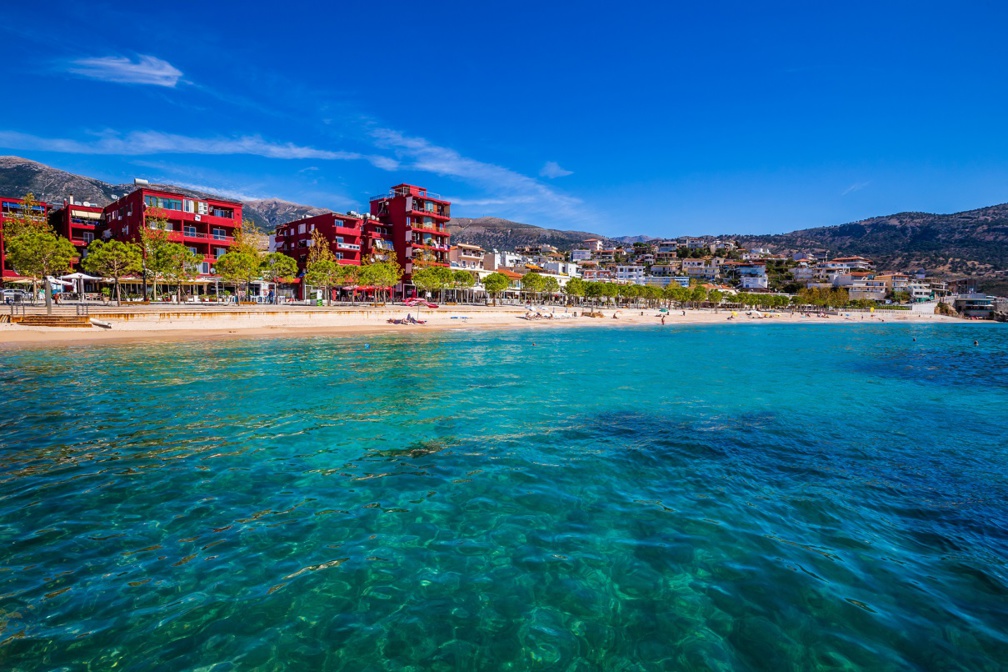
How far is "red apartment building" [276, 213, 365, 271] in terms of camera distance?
79.9 metres

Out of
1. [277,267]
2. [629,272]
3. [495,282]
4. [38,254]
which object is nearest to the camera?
[38,254]

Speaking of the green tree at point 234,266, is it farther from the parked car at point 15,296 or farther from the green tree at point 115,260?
the parked car at point 15,296

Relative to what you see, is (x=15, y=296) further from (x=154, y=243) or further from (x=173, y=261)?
(x=173, y=261)

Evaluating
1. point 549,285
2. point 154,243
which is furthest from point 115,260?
point 549,285

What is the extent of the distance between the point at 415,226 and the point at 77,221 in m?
52.7

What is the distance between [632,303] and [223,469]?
128m

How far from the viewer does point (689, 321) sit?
306 ft

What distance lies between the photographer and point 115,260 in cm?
4872

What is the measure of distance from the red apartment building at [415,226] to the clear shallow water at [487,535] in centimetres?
7085

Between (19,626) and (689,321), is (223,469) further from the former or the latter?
(689,321)

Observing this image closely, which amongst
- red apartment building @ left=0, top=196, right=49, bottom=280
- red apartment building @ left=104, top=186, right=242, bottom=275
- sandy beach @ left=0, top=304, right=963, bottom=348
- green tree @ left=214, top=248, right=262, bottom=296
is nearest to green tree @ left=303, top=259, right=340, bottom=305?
green tree @ left=214, top=248, right=262, bottom=296

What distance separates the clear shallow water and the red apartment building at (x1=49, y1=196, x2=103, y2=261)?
75.7 meters

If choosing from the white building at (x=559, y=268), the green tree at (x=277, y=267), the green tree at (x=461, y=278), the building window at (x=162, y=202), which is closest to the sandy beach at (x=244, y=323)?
the green tree at (x=461, y=278)

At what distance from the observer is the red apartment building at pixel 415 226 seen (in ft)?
284
